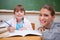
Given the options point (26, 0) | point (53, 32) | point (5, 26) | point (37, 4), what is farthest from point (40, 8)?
point (5, 26)

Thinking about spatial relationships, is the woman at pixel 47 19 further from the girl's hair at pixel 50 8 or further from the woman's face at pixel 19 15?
the woman's face at pixel 19 15

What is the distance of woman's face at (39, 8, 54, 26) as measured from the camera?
129cm

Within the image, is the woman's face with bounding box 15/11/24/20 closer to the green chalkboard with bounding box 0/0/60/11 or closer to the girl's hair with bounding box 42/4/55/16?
the green chalkboard with bounding box 0/0/60/11

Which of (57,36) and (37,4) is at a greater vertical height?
(37,4)

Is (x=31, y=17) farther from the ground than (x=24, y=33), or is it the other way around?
(x=31, y=17)

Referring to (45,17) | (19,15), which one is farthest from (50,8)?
(19,15)

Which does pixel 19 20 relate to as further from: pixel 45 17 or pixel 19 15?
pixel 45 17

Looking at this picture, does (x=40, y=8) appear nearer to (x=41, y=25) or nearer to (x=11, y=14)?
(x=41, y=25)

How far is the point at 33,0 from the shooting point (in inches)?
50.9

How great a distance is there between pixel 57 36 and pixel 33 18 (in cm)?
28

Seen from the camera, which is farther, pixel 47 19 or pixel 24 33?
pixel 47 19

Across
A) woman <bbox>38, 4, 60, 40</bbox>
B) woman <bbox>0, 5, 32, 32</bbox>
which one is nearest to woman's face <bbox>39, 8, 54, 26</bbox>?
woman <bbox>38, 4, 60, 40</bbox>

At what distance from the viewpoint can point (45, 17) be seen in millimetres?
1296

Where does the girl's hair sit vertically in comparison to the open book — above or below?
above
